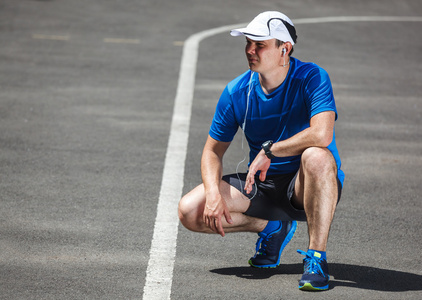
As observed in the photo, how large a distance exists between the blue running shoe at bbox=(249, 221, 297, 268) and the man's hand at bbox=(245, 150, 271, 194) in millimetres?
444

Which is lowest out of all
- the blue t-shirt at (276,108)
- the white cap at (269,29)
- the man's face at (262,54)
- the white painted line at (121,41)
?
the white painted line at (121,41)

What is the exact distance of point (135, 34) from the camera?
582 inches

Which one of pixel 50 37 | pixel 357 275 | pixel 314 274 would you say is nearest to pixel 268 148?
pixel 314 274

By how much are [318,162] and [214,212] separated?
29.4 inches

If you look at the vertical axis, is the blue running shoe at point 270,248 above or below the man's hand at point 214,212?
below

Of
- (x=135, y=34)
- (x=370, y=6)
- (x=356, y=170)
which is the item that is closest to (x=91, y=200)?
(x=356, y=170)

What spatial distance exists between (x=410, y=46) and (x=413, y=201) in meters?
8.21

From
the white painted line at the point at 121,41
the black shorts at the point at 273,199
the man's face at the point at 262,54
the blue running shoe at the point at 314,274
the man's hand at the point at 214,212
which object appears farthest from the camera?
the white painted line at the point at 121,41

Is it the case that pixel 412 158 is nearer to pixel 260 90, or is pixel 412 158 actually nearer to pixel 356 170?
pixel 356 170

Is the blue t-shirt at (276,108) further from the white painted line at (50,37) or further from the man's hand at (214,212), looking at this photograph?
the white painted line at (50,37)

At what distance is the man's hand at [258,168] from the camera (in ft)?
17.1

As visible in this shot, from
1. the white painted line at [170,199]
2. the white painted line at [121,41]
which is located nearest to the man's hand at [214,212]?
the white painted line at [170,199]

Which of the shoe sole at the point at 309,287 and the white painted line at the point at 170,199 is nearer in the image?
the shoe sole at the point at 309,287

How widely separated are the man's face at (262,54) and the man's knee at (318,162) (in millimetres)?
652
